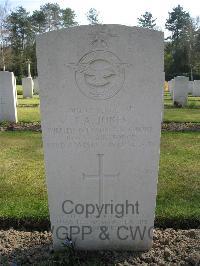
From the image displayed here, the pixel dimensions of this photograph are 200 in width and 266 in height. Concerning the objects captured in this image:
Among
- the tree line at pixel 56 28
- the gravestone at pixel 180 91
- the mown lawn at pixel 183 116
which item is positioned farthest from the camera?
the tree line at pixel 56 28

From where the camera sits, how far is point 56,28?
54.2 metres

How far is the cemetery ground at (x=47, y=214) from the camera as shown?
163 inches

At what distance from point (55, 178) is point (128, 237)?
97cm

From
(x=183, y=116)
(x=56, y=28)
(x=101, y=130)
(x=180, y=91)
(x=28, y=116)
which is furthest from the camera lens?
(x=56, y=28)

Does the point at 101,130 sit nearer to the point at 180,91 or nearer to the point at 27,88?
the point at 180,91

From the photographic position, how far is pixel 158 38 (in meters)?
3.81

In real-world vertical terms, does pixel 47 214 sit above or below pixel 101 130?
below

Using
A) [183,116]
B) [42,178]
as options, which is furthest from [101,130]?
[183,116]

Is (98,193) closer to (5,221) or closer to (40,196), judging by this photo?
(5,221)

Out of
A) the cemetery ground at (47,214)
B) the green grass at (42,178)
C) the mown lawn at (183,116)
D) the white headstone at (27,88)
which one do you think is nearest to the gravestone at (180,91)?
the mown lawn at (183,116)

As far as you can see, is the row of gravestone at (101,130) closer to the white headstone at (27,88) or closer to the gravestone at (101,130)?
the gravestone at (101,130)

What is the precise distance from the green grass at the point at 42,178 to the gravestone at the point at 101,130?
0.97 metres

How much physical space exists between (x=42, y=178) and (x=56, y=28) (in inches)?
A: 1950

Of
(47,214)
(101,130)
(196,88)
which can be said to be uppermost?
(101,130)
